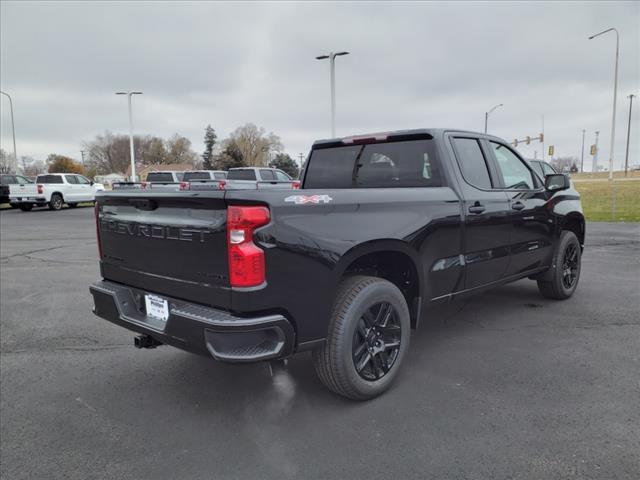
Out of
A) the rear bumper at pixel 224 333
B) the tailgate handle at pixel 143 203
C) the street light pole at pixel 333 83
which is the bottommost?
the rear bumper at pixel 224 333

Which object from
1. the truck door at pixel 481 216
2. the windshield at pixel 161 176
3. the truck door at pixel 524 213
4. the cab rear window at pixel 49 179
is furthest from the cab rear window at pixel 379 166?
the windshield at pixel 161 176

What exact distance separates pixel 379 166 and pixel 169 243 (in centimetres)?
210

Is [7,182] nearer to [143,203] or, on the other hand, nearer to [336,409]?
[143,203]

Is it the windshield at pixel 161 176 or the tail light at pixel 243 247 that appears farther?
the windshield at pixel 161 176

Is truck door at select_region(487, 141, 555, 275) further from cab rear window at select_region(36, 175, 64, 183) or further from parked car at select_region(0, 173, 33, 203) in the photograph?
parked car at select_region(0, 173, 33, 203)

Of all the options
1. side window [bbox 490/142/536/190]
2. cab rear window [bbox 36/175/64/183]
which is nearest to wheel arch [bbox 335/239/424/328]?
side window [bbox 490/142/536/190]

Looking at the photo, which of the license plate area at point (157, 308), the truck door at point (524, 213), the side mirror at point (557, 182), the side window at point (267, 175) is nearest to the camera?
the license plate area at point (157, 308)

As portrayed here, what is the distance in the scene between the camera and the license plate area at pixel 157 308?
2920 millimetres

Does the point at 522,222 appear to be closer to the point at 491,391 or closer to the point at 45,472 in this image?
the point at 491,391

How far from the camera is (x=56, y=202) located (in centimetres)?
2423

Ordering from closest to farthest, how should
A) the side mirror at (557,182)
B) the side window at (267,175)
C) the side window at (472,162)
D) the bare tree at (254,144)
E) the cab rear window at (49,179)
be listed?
1. the side window at (472,162)
2. the side mirror at (557,182)
3. the cab rear window at (49,179)
4. the side window at (267,175)
5. the bare tree at (254,144)

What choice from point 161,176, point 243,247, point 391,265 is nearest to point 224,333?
point 243,247

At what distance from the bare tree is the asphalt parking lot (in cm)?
7438

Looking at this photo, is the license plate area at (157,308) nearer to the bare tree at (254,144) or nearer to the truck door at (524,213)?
the truck door at (524,213)
